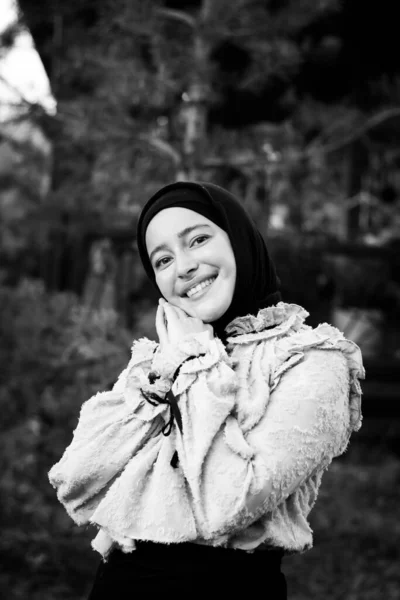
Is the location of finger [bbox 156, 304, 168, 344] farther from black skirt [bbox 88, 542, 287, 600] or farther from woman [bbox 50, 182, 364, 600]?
black skirt [bbox 88, 542, 287, 600]

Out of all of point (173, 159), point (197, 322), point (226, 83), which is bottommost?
point (197, 322)

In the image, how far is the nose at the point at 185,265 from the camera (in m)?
1.61

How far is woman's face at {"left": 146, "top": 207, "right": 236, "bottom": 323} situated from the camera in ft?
5.27

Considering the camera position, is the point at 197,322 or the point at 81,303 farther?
the point at 81,303

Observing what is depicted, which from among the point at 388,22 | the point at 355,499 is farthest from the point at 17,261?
the point at 388,22

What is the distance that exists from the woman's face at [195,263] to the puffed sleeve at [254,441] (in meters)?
0.21

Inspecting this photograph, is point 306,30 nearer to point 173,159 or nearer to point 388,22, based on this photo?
point 388,22

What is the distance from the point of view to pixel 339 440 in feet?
4.87

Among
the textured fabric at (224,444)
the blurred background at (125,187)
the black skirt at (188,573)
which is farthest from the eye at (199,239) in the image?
the blurred background at (125,187)

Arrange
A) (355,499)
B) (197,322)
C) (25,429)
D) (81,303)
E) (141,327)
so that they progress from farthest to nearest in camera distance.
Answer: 1. (355,499)
2. (81,303)
3. (25,429)
4. (141,327)
5. (197,322)

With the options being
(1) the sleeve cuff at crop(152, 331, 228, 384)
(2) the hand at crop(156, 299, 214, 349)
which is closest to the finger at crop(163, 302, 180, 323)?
(2) the hand at crop(156, 299, 214, 349)

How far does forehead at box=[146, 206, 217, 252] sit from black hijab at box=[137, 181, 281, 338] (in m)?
0.01

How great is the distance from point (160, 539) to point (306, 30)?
5.28 m

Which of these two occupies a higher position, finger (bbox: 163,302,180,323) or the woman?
finger (bbox: 163,302,180,323)
